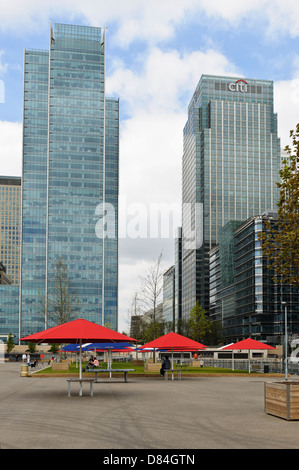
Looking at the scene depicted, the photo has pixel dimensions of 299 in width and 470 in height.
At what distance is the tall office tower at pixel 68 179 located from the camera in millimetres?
165250

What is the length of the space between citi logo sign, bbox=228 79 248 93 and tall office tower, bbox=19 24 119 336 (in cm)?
4852

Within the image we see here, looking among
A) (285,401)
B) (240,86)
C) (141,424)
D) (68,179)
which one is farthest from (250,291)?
(141,424)

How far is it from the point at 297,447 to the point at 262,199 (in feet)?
616

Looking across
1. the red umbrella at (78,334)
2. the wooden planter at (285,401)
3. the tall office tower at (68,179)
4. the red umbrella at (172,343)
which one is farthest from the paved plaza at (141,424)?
the tall office tower at (68,179)

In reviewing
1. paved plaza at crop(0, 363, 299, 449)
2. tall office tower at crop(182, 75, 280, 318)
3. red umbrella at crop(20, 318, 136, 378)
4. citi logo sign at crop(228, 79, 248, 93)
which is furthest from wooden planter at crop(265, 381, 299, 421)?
citi logo sign at crop(228, 79, 248, 93)

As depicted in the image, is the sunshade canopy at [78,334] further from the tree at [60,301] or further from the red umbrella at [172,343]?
the tree at [60,301]

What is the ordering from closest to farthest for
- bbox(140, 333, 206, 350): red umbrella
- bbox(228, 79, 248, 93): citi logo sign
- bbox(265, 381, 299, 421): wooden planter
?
bbox(265, 381, 299, 421): wooden planter → bbox(140, 333, 206, 350): red umbrella → bbox(228, 79, 248, 93): citi logo sign

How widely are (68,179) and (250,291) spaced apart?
65.9 meters

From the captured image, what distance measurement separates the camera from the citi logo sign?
196875 millimetres

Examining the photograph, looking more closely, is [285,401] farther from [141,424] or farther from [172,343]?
[172,343]

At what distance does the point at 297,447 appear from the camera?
1026 centimetres

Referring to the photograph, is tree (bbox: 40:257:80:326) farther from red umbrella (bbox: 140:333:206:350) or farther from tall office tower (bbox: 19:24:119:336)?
red umbrella (bbox: 140:333:206:350)

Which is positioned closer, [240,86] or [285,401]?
[285,401]

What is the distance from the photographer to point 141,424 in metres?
13.5
